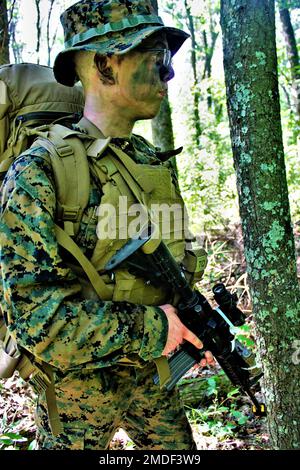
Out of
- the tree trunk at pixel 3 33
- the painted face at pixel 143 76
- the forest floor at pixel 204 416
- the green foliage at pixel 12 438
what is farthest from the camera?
the tree trunk at pixel 3 33

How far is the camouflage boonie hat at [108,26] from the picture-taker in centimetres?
216

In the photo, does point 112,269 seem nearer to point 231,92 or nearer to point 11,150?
point 11,150

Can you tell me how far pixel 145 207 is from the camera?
214 cm

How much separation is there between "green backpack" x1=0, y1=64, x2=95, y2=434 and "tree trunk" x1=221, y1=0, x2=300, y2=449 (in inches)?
34.2

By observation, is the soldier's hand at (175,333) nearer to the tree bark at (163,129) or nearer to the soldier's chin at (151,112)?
the soldier's chin at (151,112)

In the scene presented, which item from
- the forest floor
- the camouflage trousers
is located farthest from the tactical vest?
the forest floor

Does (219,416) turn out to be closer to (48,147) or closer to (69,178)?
(69,178)

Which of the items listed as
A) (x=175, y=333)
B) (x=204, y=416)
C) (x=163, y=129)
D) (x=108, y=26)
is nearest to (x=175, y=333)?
(x=175, y=333)

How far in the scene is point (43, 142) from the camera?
2.00 metres

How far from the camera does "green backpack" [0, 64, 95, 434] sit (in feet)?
6.44

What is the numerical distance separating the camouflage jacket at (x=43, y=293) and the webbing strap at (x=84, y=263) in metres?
0.06

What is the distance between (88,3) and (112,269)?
1.28 metres

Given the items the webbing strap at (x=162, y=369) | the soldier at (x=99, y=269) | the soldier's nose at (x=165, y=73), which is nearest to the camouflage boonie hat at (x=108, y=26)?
the soldier at (x=99, y=269)

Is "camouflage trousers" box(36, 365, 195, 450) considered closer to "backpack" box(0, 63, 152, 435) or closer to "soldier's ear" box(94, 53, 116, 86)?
"backpack" box(0, 63, 152, 435)
